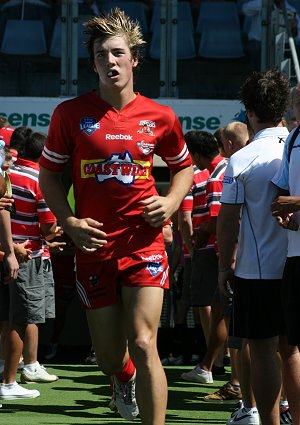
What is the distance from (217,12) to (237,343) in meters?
9.47

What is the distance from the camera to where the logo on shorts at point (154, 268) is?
519cm

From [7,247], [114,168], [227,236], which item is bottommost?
[7,247]

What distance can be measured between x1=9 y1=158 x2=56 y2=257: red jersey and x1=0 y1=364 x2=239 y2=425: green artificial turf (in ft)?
3.79

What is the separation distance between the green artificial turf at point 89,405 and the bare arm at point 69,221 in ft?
6.38

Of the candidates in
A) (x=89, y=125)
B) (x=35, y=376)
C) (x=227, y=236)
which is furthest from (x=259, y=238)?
(x=35, y=376)

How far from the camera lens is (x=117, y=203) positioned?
521cm

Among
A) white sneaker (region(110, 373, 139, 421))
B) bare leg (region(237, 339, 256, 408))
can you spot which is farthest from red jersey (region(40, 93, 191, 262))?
bare leg (region(237, 339, 256, 408))

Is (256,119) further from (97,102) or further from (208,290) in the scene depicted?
(208,290)

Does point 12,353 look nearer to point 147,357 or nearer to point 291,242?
point 147,357

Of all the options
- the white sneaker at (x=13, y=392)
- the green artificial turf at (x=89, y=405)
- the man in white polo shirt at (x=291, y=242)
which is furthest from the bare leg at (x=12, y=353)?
the man in white polo shirt at (x=291, y=242)

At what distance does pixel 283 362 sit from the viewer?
215 inches

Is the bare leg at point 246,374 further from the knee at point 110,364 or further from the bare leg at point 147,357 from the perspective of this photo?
the bare leg at point 147,357

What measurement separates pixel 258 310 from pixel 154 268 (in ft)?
1.98

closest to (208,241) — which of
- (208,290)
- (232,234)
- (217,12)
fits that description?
(208,290)
